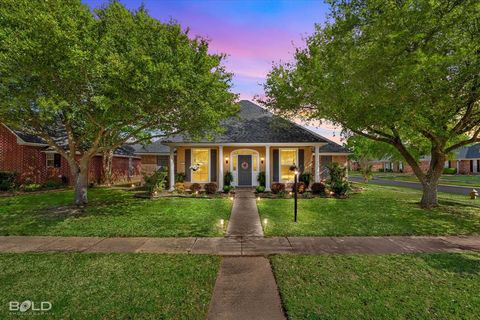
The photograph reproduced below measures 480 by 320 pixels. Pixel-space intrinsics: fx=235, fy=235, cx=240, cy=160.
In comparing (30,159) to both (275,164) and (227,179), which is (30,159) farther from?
(275,164)

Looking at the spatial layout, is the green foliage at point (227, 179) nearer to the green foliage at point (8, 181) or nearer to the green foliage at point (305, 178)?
the green foliage at point (305, 178)

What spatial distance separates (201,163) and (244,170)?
3277mm

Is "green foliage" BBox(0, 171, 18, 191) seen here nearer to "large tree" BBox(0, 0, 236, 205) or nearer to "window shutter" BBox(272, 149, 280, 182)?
"large tree" BBox(0, 0, 236, 205)

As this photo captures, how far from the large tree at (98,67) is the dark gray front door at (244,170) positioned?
6771 millimetres

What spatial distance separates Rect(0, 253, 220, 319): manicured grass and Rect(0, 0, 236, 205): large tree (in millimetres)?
5148

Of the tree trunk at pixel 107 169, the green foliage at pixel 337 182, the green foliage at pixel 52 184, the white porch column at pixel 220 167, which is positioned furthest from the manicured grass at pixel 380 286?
the tree trunk at pixel 107 169

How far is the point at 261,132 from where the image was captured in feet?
56.4

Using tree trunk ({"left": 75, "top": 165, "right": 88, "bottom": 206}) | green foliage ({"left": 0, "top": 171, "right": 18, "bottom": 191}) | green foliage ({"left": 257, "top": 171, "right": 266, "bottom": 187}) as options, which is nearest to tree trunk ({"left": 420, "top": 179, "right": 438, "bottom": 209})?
green foliage ({"left": 257, "top": 171, "right": 266, "bottom": 187})

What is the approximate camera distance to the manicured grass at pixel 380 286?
355 cm

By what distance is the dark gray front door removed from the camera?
57.9 feet

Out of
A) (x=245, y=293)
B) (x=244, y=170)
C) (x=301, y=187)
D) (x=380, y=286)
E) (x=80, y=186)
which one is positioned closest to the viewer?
(x=245, y=293)

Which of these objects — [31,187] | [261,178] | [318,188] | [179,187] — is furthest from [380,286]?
[31,187]

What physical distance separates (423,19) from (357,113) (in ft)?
12.9

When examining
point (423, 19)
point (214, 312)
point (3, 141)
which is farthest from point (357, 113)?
point (3, 141)
